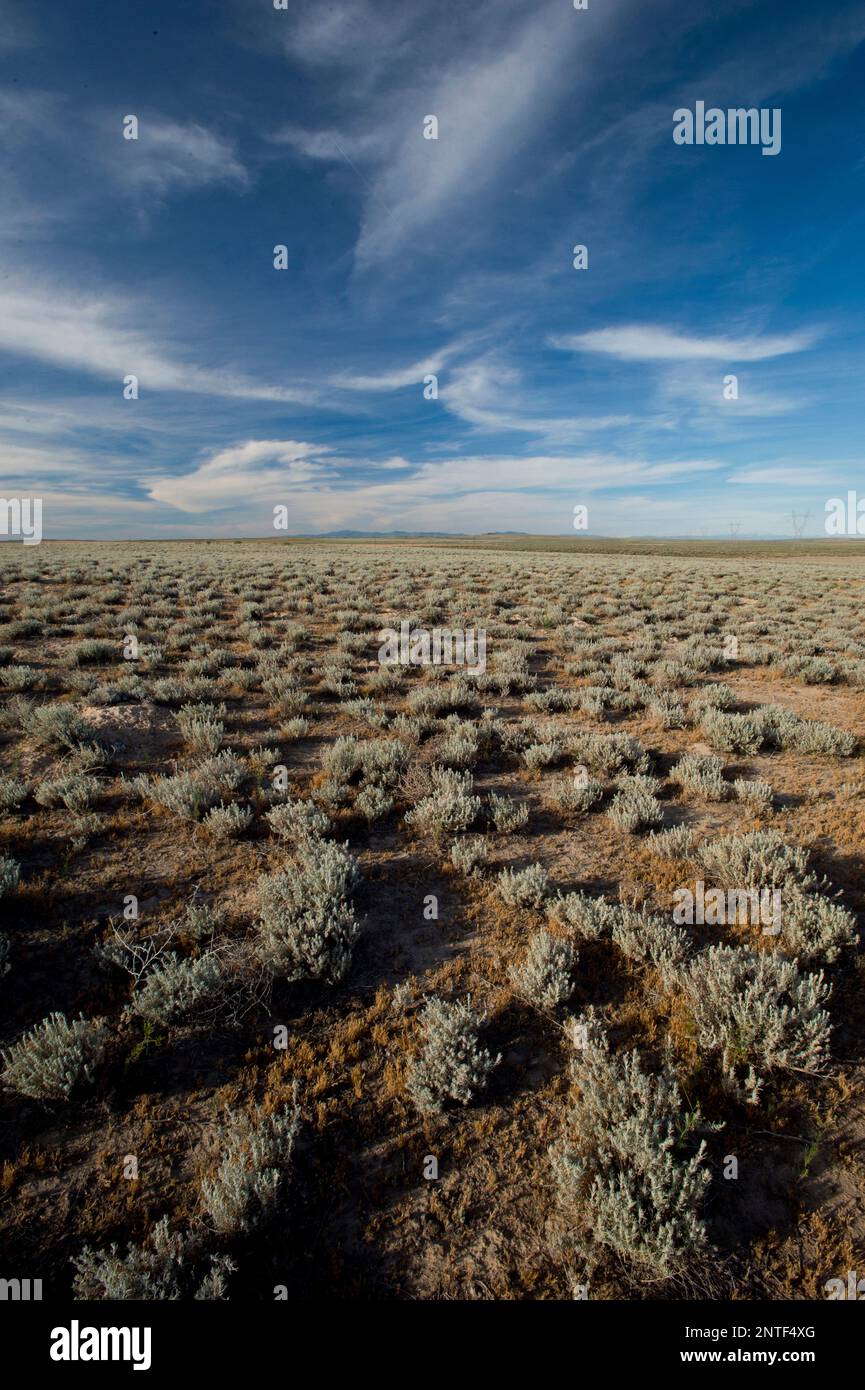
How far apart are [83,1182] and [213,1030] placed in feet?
3.33

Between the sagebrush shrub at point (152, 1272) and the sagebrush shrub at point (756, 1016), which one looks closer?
the sagebrush shrub at point (152, 1272)

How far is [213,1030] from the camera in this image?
3.92m

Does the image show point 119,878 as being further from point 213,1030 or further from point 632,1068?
point 632,1068

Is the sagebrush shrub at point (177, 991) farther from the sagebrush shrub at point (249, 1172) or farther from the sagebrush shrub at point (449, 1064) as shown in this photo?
the sagebrush shrub at point (449, 1064)

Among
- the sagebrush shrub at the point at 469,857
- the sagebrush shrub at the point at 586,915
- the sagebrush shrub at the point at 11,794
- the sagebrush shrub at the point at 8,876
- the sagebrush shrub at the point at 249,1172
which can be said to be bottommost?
the sagebrush shrub at the point at 249,1172

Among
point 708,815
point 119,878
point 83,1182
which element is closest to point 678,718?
point 708,815

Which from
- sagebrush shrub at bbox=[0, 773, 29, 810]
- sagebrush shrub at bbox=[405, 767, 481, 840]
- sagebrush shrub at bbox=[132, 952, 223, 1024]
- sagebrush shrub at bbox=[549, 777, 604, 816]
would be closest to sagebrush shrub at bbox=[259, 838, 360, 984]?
sagebrush shrub at bbox=[132, 952, 223, 1024]

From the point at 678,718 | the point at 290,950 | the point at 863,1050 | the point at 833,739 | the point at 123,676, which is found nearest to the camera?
the point at 863,1050

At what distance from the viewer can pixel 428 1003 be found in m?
4.06

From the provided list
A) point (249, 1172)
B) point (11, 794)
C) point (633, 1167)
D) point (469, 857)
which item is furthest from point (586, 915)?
point (11, 794)

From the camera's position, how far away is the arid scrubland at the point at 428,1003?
111 inches

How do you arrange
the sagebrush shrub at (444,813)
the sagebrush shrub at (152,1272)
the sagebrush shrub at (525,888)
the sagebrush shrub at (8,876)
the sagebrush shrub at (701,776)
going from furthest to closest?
the sagebrush shrub at (701,776) → the sagebrush shrub at (444,813) → the sagebrush shrub at (525,888) → the sagebrush shrub at (8,876) → the sagebrush shrub at (152,1272)

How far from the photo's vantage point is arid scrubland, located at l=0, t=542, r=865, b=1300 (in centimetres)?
281

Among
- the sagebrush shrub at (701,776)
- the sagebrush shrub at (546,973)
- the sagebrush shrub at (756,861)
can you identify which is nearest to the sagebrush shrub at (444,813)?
the sagebrush shrub at (546,973)
